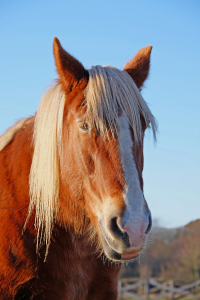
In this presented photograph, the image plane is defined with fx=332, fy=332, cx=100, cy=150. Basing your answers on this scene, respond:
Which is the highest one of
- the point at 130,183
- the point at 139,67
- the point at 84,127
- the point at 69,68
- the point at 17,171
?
the point at 69,68

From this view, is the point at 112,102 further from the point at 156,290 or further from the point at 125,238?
the point at 156,290

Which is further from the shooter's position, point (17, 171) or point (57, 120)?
point (17, 171)

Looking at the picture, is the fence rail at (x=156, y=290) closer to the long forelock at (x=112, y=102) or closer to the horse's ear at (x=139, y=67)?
the horse's ear at (x=139, y=67)

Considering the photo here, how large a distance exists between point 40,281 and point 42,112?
5.70ft

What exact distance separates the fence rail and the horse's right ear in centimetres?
2292

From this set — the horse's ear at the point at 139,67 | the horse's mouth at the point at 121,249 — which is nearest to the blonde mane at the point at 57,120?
the horse's ear at the point at 139,67

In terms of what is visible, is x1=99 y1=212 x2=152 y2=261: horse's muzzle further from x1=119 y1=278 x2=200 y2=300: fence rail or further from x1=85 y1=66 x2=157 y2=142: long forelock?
x1=119 y1=278 x2=200 y2=300: fence rail

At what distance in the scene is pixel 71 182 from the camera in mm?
3260

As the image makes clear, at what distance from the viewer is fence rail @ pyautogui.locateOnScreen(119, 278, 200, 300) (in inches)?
948

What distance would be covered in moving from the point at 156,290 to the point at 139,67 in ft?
79.2

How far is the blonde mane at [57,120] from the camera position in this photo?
3.14 metres

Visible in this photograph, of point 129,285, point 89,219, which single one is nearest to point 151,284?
point 129,285

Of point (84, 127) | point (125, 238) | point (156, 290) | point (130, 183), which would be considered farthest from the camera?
point (156, 290)

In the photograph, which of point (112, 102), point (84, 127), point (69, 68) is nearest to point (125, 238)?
point (84, 127)
